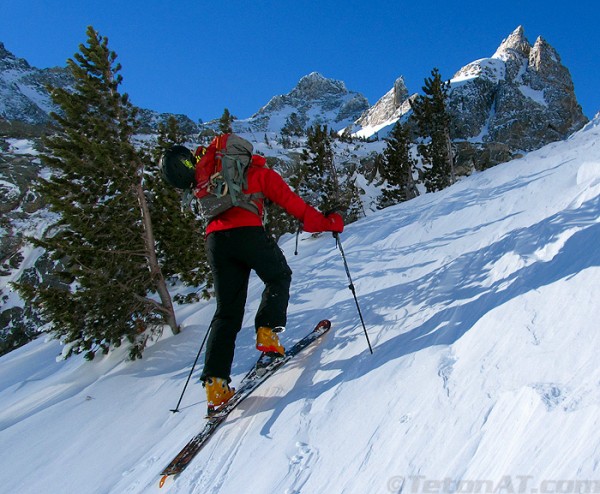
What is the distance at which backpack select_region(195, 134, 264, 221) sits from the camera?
149 inches

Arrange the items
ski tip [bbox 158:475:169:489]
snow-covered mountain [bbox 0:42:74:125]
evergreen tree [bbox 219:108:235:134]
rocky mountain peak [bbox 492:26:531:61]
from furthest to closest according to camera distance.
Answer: snow-covered mountain [bbox 0:42:74:125] → rocky mountain peak [bbox 492:26:531:61] → evergreen tree [bbox 219:108:235:134] → ski tip [bbox 158:475:169:489]

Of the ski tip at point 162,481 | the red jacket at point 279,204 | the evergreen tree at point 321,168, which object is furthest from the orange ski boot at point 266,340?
the evergreen tree at point 321,168

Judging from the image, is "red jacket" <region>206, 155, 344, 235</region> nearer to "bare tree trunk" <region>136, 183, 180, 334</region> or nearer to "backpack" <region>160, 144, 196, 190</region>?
"backpack" <region>160, 144, 196, 190</region>

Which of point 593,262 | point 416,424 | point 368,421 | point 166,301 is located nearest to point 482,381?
point 416,424

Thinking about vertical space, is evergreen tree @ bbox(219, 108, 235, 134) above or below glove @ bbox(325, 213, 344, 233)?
above

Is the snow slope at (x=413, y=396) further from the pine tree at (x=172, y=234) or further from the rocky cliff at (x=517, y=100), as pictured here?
the rocky cliff at (x=517, y=100)

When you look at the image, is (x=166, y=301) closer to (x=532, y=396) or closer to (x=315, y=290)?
(x=315, y=290)

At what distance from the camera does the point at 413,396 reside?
8.42ft

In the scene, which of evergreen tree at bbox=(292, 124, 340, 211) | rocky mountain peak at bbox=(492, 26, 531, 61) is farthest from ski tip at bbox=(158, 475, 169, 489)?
rocky mountain peak at bbox=(492, 26, 531, 61)

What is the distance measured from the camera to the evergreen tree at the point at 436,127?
1251 inches

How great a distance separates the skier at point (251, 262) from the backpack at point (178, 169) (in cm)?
57

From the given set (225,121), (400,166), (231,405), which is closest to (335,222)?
(231,405)

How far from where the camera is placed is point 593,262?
2.98 meters

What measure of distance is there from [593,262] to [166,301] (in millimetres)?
8360
